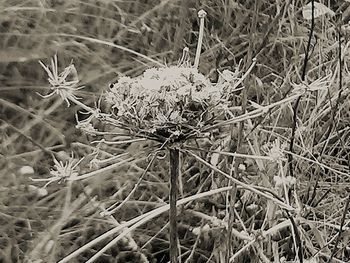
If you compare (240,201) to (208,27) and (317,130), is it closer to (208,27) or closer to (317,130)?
Result: (317,130)

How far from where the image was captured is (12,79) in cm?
119

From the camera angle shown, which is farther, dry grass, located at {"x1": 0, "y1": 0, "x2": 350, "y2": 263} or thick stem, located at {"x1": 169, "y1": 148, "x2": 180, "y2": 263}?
dry grass, located at {"x1": 0, "y1": 0, "x2": 350, "y2": 263}

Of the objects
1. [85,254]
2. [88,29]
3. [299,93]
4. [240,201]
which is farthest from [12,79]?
[299,93]

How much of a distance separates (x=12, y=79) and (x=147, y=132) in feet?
2.45

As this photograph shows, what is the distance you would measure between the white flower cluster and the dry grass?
40cm

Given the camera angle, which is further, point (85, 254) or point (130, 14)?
point (130, 14)

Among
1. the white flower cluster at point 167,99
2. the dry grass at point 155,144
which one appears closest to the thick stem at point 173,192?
the white flower cluster at point 167,99

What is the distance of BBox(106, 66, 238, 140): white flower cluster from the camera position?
49 cm

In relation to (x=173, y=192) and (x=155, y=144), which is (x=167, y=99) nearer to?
(x=173, y=192)

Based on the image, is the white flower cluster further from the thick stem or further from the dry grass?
the dry grass

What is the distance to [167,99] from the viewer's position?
0.49 m

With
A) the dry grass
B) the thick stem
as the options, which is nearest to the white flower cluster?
the thick stem

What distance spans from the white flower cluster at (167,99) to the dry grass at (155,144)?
402 millimetres

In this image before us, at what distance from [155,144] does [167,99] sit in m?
0.47
